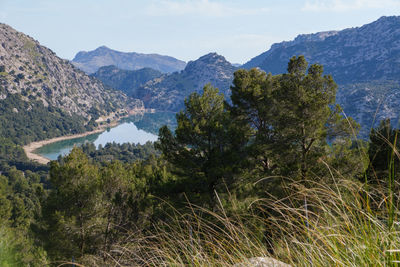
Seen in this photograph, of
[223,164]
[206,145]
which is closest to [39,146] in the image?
[206,145]

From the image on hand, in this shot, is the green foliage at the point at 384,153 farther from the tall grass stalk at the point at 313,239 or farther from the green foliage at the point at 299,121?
the green foliage at the point at 299,121

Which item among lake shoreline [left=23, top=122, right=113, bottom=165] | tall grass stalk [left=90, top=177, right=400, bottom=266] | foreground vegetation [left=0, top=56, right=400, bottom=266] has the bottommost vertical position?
lake shoreline [left=23, top=122, right=113, bottom=165]

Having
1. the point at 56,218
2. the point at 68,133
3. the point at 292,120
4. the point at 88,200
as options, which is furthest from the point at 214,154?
the point at 68,133

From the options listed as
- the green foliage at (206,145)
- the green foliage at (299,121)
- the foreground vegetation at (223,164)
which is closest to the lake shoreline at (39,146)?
the foreground vegetation at (223,164)

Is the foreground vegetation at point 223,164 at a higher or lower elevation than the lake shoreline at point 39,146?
higher

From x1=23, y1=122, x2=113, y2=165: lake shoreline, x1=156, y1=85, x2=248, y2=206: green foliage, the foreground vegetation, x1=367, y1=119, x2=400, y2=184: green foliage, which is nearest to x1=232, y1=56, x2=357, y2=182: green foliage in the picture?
the foreground vegetation

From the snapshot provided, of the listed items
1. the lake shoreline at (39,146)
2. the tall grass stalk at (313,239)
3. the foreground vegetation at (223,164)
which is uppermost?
the tall grass stalk at (313,239)

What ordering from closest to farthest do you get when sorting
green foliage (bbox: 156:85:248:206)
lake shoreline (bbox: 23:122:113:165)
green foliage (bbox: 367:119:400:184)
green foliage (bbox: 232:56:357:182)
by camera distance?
green foliage (bbox: 367:119:400:184), green foliage (bbox: 232:56:357:182), green foliage (bbox: 156:85:248:206), lake shoreline (bbox: 23:122:113:165)

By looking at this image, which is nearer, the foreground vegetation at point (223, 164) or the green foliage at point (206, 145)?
the foreground vegetation at point (223, 164)

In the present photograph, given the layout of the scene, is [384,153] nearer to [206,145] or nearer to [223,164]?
[223,164]

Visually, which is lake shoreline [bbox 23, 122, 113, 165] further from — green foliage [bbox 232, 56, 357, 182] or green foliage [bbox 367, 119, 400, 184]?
green foliage [bbox 367, 119, 400, 184]

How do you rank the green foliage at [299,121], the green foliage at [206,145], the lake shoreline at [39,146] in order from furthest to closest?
the lake shoreline at [39,146] → the green foliage at [206,145] → the green foliage at [299,121]

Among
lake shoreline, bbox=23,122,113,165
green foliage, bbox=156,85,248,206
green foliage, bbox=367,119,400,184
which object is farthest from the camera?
lake shoreline, bbox=23,122,113,165

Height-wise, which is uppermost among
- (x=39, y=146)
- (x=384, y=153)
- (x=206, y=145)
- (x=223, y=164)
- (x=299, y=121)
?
(x=299, y=121)
